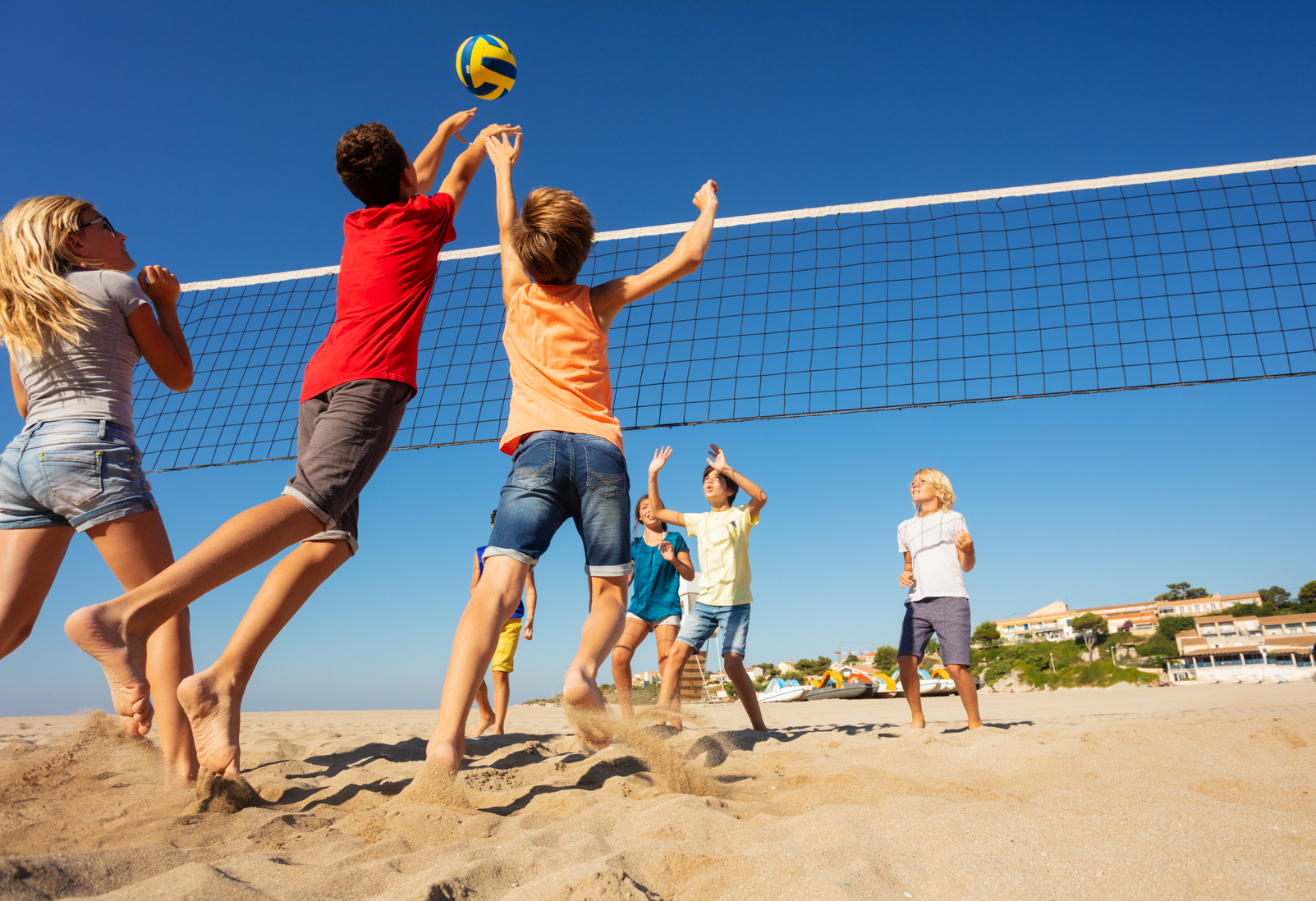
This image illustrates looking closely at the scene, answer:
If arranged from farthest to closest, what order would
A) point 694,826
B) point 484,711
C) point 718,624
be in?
1. point 484,711
2. point 718,624
3. point 694,826

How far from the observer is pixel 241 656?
6.30ft

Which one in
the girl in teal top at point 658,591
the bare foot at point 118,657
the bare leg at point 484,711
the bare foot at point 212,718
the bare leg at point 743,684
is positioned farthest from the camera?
the bare leg at point 484,711

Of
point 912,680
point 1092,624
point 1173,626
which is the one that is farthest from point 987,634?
point 912,680

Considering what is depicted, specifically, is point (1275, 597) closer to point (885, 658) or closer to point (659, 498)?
point (885, 658)

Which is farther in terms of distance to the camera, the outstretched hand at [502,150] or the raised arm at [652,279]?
the outstretched hand at [502,150]

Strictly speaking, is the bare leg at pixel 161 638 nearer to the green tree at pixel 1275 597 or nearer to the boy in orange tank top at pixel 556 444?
the boy in orange tank top at pixel 556 444

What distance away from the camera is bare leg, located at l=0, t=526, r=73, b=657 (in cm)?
203

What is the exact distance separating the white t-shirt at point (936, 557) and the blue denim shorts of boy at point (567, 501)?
8.34 feet

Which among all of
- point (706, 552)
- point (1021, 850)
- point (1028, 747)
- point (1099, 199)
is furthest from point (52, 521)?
point (1099, 199)

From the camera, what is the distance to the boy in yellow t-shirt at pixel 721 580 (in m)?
4.09

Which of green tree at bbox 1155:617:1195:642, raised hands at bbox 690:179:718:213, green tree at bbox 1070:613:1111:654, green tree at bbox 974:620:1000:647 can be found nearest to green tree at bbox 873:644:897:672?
green tree at bbox 974:620:1000:647

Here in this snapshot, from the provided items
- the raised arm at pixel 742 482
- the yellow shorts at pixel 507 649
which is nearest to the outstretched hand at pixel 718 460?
the raised arm at pixel 742 482

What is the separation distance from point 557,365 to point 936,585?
277 centimetres

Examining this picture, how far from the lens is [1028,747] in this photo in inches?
115
